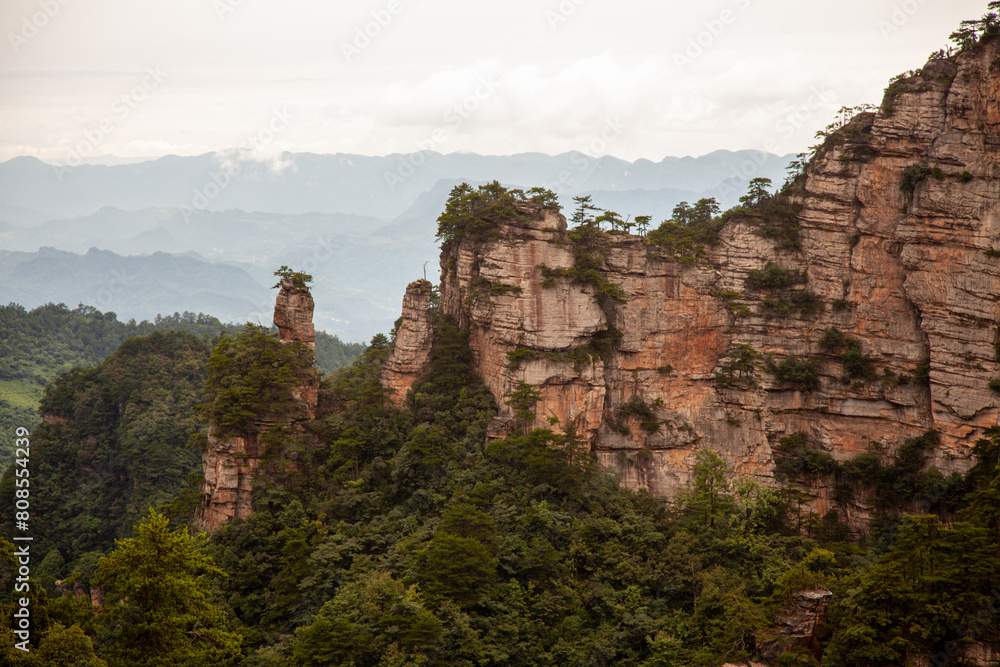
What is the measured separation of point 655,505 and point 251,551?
44.6 feet

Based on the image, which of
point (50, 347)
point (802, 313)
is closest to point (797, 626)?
point (802, 313)

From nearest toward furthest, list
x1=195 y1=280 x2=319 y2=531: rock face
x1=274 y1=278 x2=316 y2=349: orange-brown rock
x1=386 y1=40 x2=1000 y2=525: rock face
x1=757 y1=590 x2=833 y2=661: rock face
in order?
x1=757 y1=590 x2=833 y2=661: rock face < x1=195 y1=280 x2=319 y2=531: rock face < x1=386 y1=40 x2=1000 y2=525: rock face < x1=274 y1=278 x2=316 y2=349: orange-brown rock

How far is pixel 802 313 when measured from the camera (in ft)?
96.5

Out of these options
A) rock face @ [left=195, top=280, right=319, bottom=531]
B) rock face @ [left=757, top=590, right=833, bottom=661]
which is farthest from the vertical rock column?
rock face @ [left=757, top=590, right=833, bottom=661]

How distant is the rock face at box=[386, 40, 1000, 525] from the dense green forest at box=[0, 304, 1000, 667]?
73.0 inches

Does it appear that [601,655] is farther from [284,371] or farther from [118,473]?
[118,473]

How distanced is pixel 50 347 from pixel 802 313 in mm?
66663

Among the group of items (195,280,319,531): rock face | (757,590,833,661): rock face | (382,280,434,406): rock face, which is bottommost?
(757,590,833,661): rock face

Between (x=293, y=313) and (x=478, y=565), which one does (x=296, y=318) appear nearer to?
(x=293, y=313)

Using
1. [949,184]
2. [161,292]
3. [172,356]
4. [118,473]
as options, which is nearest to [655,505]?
[949,184]

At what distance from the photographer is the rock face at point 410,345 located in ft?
93.8

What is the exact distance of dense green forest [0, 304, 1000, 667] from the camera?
14.8 m

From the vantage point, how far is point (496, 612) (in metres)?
20.2

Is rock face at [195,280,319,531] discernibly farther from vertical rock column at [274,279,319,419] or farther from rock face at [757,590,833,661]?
rock face at [757,590,833,661]
